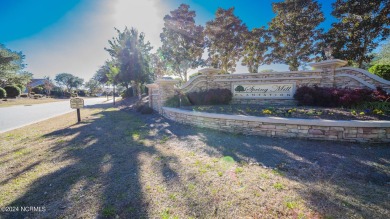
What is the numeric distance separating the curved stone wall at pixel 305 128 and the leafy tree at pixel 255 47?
16.5 m

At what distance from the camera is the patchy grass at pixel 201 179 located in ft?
7.04

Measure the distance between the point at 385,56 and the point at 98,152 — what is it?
34.9 m

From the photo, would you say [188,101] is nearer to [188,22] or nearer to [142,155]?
[142,155]

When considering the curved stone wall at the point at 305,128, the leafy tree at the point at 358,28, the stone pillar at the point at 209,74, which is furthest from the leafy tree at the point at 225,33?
the curved stone wall at the point at 305,128

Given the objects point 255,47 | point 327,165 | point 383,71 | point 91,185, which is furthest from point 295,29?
point 91,185

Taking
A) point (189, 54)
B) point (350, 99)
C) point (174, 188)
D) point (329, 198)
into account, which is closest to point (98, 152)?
point (174, 188)

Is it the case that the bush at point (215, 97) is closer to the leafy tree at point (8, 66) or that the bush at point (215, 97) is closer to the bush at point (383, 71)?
the bush at point (383, 71)

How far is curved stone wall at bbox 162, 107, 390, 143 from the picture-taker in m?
4.09

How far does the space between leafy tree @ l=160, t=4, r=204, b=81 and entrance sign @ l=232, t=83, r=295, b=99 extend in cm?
1404

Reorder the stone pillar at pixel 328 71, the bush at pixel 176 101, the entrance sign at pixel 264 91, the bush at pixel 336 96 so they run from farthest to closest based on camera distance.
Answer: the bush at pixel 176 101, the entrance sign at pixel 264 91, the stone pillar at pixel 328 71, the bush at pixel 336 96

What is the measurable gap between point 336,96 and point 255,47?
1435 centimetres

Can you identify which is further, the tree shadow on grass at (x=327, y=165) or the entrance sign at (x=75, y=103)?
the entrance sign at (x=75, y=103)

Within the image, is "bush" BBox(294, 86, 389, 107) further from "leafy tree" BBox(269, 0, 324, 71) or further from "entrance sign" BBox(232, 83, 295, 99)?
"leafy tree" BBox(269, 0, 324, 71)

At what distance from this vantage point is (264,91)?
8961mm
